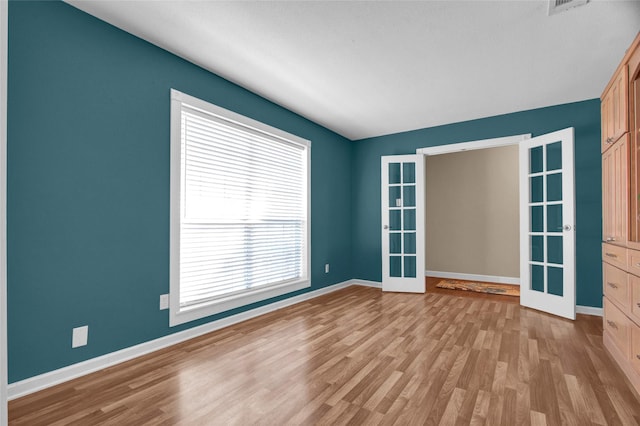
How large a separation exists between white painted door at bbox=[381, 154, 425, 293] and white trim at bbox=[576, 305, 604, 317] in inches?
73.4

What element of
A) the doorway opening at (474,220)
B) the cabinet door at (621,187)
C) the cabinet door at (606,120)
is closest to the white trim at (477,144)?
the doorway opening at (474,220)

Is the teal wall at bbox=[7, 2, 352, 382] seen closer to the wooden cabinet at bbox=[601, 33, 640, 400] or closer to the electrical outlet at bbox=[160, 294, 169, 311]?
the electrical outlet at bbox=[160, 294, 169, 311]

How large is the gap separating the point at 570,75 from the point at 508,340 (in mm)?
2715

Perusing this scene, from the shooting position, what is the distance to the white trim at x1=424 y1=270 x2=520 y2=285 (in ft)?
18.6

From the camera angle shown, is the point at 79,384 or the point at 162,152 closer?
the point at 79,384

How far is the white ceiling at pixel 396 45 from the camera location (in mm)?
2283

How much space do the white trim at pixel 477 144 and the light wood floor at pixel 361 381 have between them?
7.79 feet

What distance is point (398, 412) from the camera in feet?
6.02

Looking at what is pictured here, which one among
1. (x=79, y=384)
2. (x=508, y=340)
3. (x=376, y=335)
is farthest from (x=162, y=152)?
(x=508, y=340)

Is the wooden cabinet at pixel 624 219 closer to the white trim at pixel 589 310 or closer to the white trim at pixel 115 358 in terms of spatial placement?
the white trim at pixel 589 310

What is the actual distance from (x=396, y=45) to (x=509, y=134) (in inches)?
103

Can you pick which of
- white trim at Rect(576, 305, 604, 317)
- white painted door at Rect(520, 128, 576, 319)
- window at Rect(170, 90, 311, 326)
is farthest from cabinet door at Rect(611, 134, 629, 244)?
window at Rect(170, 90, 311, 326)

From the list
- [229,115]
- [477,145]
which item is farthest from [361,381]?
[477,145]

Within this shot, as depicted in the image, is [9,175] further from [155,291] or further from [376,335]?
[376,335]
